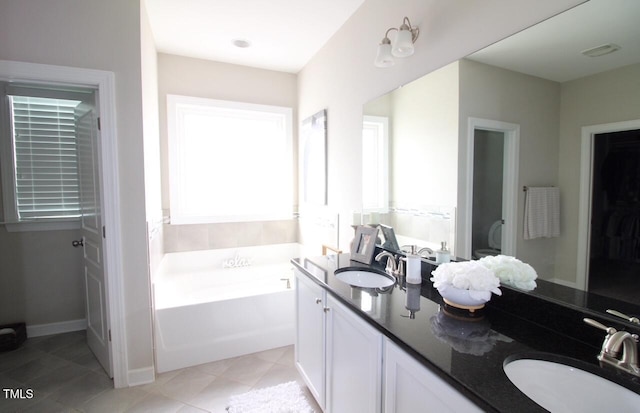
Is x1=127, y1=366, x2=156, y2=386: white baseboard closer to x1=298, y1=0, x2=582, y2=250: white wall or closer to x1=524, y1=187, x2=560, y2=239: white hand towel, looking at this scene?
x1=298, y1=0, x2=582, y2=250: white wall

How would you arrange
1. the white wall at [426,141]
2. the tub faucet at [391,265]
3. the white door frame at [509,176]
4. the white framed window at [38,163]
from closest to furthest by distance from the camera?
the white door frame at [509,176] → the white wall at [426,141] → the tub faucet at [391,265] → the white framed window at [38,163]

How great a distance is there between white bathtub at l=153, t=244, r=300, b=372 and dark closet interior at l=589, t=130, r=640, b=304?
7.20 ft

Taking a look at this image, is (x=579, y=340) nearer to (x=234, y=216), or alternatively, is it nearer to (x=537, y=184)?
(x=537, y=184)

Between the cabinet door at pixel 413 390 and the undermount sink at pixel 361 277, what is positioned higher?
the undermount sink at pixel 361 277

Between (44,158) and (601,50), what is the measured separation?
13.5 ft

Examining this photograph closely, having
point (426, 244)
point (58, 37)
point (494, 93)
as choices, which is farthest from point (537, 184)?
point (58, 37)

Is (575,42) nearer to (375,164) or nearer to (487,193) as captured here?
(487,193)

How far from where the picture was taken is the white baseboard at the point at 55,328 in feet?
9.74

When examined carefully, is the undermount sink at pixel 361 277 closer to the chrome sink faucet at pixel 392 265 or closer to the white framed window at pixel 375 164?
the chrome sink faucet at pixel 392 265

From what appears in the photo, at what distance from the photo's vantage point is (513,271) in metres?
1.27

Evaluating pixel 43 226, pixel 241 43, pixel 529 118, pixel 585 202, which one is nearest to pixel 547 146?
pixel 529 118

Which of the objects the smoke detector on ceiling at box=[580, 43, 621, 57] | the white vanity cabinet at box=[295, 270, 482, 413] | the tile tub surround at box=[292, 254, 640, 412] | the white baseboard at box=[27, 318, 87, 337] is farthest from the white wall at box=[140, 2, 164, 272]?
the smoke detector on ceiling at box=[580, 43, 621, 57]

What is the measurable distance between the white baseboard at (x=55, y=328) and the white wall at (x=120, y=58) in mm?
1338

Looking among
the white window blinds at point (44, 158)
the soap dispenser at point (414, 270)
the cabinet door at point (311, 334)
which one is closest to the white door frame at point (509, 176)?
the soap dispenser at point (414, 270)
